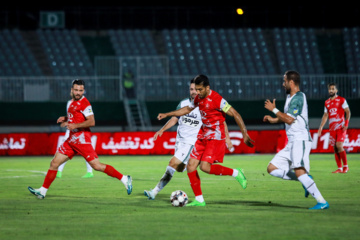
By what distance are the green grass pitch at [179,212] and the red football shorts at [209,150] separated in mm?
791

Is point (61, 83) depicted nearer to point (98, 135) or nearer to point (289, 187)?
point (98, 135)

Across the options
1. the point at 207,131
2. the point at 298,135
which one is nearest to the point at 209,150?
the point at 207,131

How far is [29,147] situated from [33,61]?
31.3ft

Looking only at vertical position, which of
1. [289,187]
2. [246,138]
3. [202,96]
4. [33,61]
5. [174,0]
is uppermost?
[174,0]

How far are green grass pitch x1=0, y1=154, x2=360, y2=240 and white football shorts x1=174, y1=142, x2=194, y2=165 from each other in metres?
0.75

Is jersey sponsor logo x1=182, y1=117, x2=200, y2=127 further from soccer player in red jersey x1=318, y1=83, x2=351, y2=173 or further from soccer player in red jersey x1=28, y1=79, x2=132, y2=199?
soccer player in red jersey x1=318, y1=83, x2=351, y2=173

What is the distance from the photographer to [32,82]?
3281 cm

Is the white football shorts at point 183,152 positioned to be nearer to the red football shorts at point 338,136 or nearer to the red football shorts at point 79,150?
the red football shorts at point 79,150

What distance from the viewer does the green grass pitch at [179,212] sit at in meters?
7.95

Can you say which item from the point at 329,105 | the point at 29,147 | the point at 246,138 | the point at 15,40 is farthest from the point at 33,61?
the point at 246,138

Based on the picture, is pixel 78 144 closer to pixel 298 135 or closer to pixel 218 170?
pixel 218 170

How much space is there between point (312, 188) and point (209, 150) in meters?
1.85

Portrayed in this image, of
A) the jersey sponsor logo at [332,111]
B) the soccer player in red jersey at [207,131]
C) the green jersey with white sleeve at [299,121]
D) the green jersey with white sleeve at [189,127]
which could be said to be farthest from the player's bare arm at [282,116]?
the jersey sponsor logo at [332,111]

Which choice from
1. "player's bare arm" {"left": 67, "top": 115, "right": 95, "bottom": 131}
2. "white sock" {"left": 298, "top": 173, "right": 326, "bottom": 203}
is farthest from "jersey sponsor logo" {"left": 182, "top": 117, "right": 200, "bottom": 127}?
"white sock" {"left": 298, "top": 173, "right": 326, "bottom": 203}
